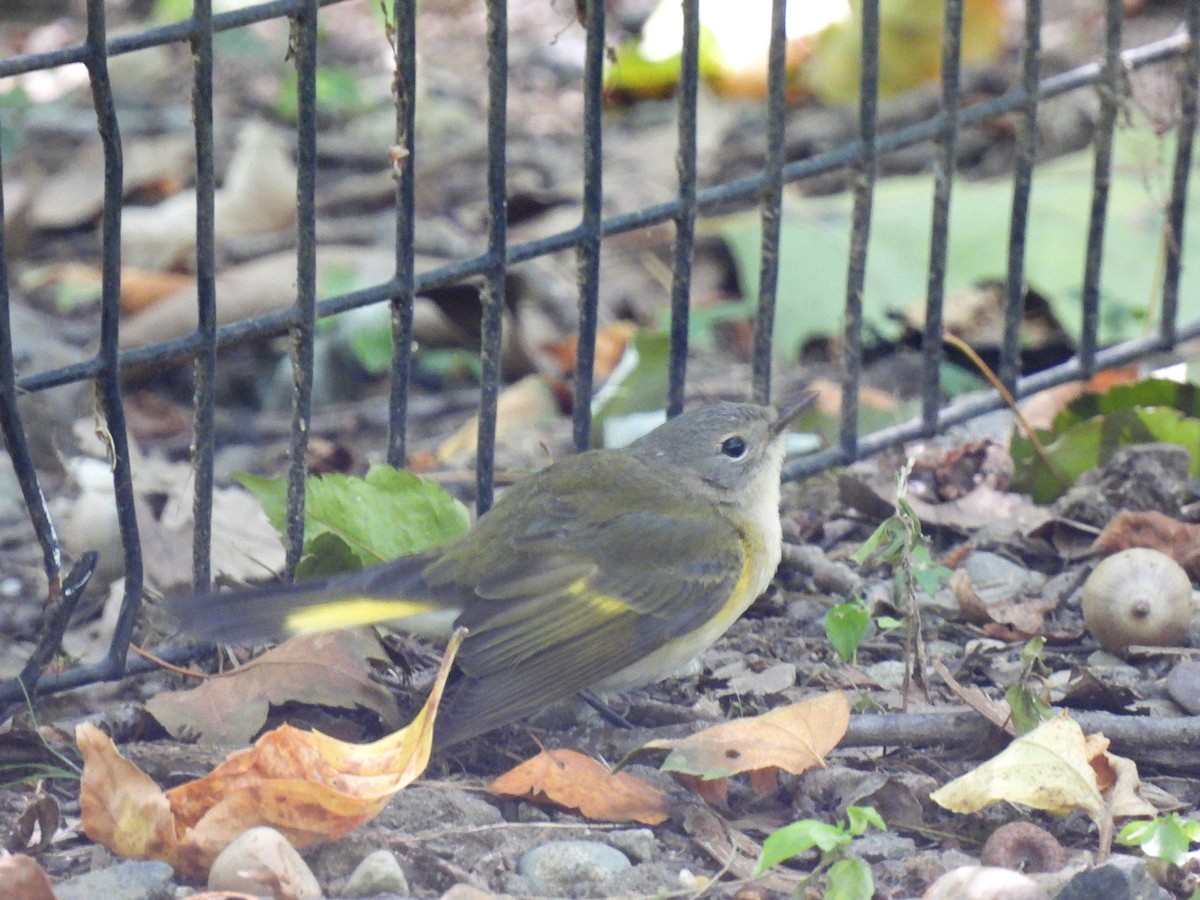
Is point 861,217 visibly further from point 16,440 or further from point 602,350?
point 16,440

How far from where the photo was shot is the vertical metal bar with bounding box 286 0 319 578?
321 centimetres

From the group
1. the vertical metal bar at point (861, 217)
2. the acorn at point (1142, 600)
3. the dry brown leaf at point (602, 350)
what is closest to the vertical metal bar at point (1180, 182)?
the vertical metal bar at point (861, 217)

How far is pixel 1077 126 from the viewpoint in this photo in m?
6.95

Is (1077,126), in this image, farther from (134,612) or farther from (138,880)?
(138,880)

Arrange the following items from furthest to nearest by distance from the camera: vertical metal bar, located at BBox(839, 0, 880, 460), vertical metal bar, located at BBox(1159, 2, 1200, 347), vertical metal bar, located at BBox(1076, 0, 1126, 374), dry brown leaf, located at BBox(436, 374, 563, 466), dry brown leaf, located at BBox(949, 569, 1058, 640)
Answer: dry brown leaf, located at BBox(436, 374, 563, 466)
vertical metal bar, located at BBox(1159, 2, 1200, 347)
vertical metal bar, located at BBox(1076, 0, 1126, 374)
vertical metal bar, located at BBox(839, 0, 880, 460)
dry brown leaf, located at BBox(949, 569, 1058, 640)

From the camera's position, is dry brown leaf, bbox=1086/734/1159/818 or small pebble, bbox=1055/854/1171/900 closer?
small pebble, bbox=1055/854/1171/900

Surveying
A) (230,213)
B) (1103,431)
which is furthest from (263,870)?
(230,213)

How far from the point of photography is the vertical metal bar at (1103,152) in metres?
4.46

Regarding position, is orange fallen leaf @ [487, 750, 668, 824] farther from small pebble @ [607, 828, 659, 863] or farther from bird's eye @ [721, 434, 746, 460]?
bird's eye @ [721, 434, 746, 460]

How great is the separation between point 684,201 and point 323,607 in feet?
4.00

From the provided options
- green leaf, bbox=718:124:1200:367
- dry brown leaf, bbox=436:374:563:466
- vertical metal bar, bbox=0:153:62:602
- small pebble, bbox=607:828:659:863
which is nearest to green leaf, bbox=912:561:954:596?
small pebble, bbox=607:828:659:863

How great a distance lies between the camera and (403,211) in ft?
11.3

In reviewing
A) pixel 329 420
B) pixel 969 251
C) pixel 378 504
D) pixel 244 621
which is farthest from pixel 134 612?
pixel 969 251

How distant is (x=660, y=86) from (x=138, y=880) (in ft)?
18.2
